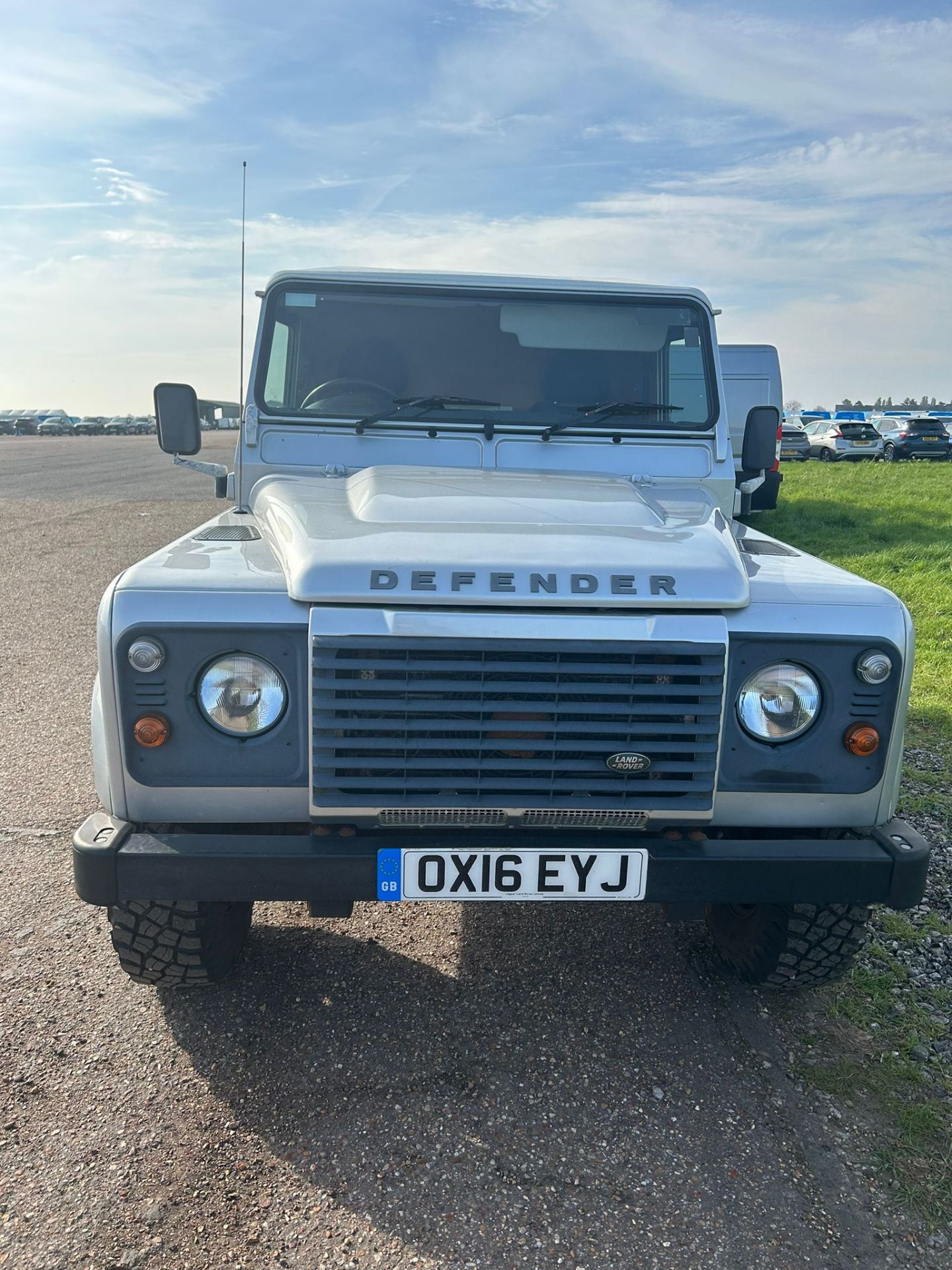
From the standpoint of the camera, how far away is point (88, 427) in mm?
67125

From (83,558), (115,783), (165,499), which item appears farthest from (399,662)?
(165,499)

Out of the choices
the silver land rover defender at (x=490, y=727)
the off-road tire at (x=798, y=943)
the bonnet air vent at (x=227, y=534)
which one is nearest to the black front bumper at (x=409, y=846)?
the silver land rover defender at (x=490, y=727)

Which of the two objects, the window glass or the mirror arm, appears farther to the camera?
the mirror arm

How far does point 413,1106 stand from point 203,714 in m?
1.19

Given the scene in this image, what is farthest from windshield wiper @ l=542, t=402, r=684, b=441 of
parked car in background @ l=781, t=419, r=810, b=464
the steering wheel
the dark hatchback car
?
the dark hatchback car

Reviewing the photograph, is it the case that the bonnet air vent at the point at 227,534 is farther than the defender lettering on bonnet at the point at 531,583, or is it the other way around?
the bonnet air vent at the point at 227,534

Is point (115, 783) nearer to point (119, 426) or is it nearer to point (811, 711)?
point (811, 711)

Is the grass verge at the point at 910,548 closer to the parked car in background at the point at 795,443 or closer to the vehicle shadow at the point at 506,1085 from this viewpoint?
the vehicle shadow at the point at 506,1085

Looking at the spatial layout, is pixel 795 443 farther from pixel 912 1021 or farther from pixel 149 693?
pixel 149 693

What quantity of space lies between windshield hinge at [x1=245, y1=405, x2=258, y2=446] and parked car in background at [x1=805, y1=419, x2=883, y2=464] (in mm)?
29580

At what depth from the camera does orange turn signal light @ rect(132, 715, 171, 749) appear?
2.45m

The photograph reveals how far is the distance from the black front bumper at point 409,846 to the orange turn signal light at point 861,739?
0.24m

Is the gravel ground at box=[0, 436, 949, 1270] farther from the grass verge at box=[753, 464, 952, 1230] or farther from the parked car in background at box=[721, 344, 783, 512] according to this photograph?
the parked car in background at box=[721, 344, 783, 512]

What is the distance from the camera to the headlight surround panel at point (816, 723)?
250 cm
